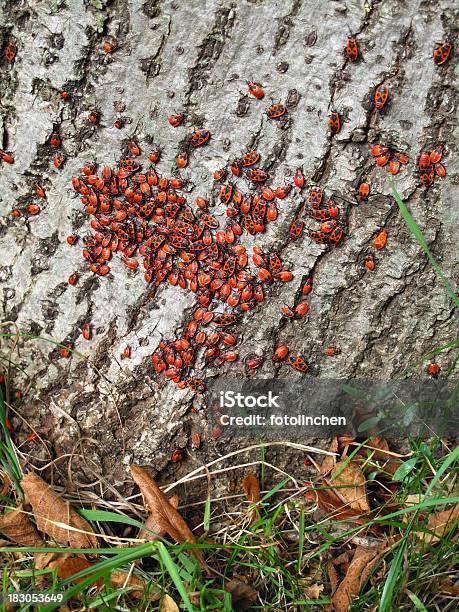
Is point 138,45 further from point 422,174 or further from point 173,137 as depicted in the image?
point 422,174

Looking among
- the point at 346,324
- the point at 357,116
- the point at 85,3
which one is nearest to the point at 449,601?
the point at 346,324

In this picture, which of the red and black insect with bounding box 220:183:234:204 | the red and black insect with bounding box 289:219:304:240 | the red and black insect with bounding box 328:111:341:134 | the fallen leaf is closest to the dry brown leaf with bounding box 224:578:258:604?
the fallen leaf

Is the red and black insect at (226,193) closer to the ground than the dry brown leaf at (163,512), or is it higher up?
higher up

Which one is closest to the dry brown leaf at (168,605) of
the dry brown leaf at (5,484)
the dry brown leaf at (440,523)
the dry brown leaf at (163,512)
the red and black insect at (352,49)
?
the dry brown leaf at (163,512)

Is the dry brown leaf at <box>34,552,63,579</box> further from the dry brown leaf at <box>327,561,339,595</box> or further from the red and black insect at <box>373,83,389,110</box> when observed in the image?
the red and black insect at <box>373,83,389,110</box>

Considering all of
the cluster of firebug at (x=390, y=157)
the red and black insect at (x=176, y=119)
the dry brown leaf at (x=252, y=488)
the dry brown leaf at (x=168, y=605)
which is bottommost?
the dry brown leaf at (x=168, y=605)

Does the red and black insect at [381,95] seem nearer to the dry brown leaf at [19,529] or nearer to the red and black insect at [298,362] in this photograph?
the red and black insect at [298,362]

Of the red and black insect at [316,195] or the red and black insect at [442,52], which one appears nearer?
the red and black insect at [442,52]
